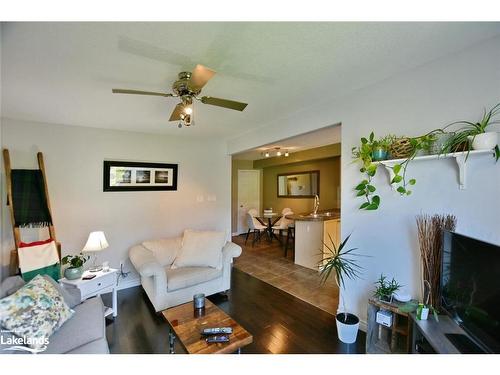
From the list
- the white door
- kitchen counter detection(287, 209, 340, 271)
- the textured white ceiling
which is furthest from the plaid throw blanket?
the white door

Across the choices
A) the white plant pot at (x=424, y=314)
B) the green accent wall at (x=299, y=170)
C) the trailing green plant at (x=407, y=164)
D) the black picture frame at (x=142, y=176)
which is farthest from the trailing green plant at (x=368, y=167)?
the green accent wall at (x=299, y=170)

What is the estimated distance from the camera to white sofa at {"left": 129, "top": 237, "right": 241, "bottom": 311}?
8.36ft

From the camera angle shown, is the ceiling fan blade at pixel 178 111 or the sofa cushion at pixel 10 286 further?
the ceiling fan blade at pixel 178 111

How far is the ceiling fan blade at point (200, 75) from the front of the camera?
139 cm

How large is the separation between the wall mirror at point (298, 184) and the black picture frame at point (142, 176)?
374 cm

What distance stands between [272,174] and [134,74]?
5.79 meters

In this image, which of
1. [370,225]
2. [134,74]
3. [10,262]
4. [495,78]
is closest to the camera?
[495,78]

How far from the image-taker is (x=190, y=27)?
1.33 m

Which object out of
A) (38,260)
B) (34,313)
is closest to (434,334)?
(34,313)

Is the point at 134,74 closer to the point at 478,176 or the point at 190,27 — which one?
the point at 190,27

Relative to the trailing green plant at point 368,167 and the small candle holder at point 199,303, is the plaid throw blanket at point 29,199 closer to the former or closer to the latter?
the small candle holder at point 199,303

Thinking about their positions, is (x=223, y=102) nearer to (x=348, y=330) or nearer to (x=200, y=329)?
(x=200, y=329)

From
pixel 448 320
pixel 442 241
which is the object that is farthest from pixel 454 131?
pixel 448 320

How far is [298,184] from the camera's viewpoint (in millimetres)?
6570
